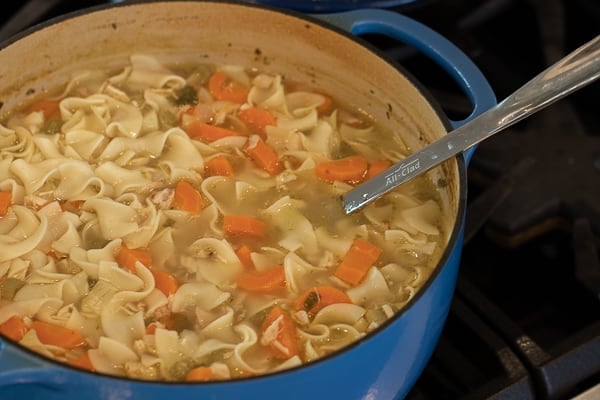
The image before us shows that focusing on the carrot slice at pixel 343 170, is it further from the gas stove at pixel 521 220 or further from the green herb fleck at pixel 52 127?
the green herb fleck at pixel 52 127

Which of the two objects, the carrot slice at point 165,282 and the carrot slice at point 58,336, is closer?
the carrot slice at point 58,336

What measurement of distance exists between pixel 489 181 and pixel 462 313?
54 centimetres

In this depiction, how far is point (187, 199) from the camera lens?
7.44 ft

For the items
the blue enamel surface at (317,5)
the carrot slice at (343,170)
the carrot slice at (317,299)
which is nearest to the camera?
the carrot slice at (317,299)

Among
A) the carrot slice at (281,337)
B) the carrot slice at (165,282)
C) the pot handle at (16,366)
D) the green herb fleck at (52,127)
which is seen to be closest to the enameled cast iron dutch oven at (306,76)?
the pot handle at (16,366)

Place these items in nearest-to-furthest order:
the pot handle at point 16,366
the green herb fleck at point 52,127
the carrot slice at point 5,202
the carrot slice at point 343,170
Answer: the pot handle at point 16,366, the carrot slice at point 5,202, the carrot slice at point 343,170, the green herb fleck at point 52,127

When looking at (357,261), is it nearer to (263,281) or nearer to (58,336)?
(263,281)

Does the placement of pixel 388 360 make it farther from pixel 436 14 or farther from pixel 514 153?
pixel 436 14

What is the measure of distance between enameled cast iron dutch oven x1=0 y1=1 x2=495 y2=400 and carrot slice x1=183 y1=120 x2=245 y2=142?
0.85 feet

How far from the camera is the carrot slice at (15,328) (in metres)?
1.88

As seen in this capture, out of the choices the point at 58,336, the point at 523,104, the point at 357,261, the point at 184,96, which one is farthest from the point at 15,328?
the point at 523,104

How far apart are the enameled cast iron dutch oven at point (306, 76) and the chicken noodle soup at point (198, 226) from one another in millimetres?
73

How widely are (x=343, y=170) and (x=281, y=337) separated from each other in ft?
1.93

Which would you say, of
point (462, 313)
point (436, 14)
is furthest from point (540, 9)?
point (462, 313)
